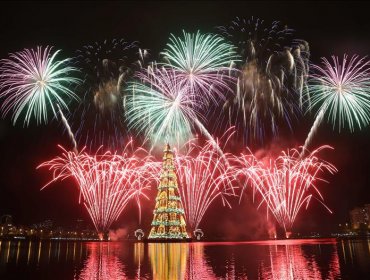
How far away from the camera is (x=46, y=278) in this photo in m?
26.8

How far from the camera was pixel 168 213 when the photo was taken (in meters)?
75.1

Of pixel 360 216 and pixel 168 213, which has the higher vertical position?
pixel 360 216

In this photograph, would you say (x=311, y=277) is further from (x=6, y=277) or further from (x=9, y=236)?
(x=9, y=236)

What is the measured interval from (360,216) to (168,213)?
140072 mm

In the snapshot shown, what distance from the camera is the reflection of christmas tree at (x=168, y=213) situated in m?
74.4

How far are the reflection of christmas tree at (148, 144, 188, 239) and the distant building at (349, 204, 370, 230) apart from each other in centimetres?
13014

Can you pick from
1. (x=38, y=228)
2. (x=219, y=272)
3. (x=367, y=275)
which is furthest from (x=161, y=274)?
(x=38, y=228)

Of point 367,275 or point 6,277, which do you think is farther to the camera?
point 6,277

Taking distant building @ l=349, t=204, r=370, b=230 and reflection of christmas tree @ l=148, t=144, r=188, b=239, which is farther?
distant building @ l=349, t=204, r=370, b=230

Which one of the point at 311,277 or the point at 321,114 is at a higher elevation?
the point at 321,114

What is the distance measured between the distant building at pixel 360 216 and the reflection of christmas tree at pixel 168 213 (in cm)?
13014

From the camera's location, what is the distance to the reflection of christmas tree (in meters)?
74.4

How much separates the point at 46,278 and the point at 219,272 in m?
12.9

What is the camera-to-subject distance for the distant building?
17434 cm
